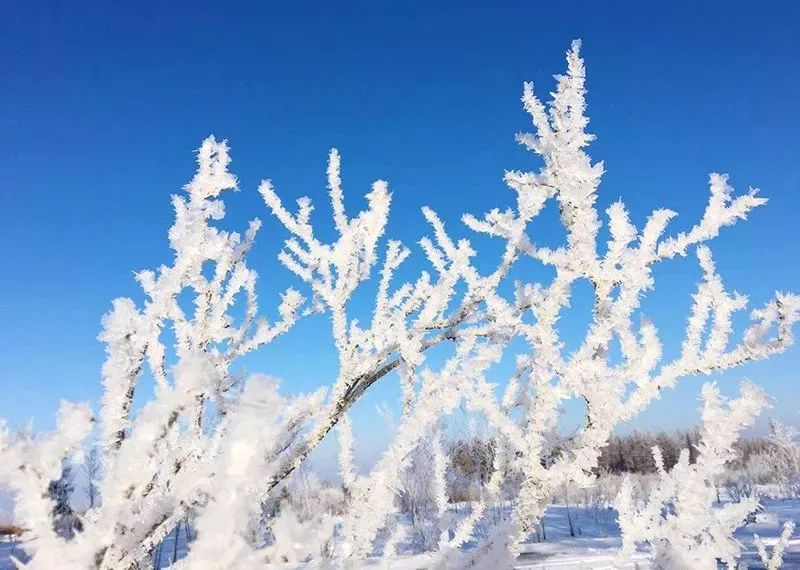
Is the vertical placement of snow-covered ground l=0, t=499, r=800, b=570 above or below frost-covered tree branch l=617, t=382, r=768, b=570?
below

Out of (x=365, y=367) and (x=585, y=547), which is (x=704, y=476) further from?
(x=585, y=547)

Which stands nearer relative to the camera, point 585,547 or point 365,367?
point 365,367

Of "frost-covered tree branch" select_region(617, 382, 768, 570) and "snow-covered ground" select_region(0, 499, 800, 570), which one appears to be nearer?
"frost-covered tree branch" select_region(617, 382, 768, 570)

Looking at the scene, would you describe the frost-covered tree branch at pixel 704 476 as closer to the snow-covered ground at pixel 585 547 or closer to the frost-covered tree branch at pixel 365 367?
the frost-covered tree branch at pixel 365 367

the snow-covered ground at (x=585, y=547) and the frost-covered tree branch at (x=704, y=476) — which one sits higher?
the frost-covered tree branch at (x=704, y=476)

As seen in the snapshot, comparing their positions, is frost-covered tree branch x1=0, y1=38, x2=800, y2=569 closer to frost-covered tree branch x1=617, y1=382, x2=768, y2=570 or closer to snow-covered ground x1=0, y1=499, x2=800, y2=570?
frost-covered tree branch x1=617, y1=382, x2=768, y2=570

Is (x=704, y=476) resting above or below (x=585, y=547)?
above

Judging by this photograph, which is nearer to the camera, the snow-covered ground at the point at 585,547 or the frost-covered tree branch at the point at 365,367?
the frost-covered tree branch at the point at 365,367

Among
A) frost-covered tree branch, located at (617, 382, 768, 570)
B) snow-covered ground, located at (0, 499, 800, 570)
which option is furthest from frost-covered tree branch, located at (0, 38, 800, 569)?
snow-covered ground, located at (0, 499, 800, 570)

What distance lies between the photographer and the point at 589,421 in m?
1.73

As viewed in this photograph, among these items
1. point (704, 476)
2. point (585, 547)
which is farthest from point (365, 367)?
point (585, 547)

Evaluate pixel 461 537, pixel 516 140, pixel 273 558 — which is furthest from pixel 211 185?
pixel 461 537

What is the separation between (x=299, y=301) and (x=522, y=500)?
1.65 m

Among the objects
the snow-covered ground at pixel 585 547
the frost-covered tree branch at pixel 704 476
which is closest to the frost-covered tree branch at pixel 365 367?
the frost-covered tree branch at pixel 704 476
